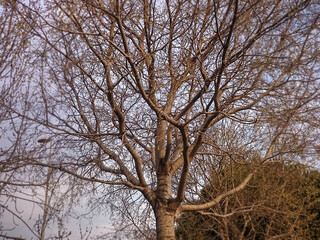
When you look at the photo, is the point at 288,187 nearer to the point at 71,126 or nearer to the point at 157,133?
the point at 157,133

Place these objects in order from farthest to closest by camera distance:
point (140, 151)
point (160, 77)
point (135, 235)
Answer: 1. point (135, 235)
2. point (140, 151)
3. point (160, 77)

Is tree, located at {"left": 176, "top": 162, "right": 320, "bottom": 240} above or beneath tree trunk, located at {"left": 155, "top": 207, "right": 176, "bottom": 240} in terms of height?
above

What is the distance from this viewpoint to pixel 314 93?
21.6 ft

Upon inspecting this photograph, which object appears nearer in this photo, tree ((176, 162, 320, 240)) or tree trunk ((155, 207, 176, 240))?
tree trunk ((155, 207, 176, 240))

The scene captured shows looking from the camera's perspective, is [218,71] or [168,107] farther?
[168,107]

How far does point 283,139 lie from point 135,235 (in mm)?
4304

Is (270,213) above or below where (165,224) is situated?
above

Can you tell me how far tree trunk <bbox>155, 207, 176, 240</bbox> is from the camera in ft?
20.4

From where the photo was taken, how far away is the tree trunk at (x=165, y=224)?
6211 millimetres

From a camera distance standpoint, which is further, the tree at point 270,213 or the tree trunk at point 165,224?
the tree at point 270,213

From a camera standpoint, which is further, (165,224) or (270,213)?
(270,213)

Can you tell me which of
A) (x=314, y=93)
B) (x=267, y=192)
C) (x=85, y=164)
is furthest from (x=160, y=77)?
(x=267, y=192)

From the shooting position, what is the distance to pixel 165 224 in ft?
20.7

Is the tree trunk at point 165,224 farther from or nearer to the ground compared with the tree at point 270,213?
nearer to the ground
